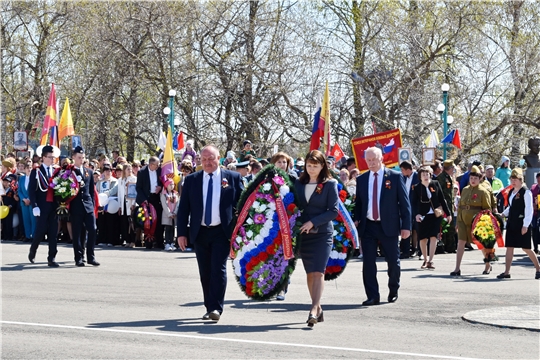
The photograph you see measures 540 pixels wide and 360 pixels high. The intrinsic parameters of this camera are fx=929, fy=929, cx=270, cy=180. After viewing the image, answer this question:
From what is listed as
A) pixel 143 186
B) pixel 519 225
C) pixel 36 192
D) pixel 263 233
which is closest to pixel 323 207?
pixel 263 233

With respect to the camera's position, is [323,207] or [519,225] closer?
[323,207]

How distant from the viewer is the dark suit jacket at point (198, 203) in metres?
10.6

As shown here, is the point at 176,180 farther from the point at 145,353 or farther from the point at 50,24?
the point at 50,24

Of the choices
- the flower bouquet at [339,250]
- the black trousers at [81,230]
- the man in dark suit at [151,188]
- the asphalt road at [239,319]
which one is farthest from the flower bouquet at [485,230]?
the man in dark suit at [151,188]

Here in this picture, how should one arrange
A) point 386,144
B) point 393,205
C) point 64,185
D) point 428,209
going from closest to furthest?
1. point 393,205
2. point 64,185
3. point 428,209
4. point 386,144

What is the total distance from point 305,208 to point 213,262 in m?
1.21

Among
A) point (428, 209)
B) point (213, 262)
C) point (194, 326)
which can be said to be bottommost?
point (194, 326)

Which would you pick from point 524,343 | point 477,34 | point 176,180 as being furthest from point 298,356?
point 477,34

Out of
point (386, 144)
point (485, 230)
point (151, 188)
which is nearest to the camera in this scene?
point (485, 230)

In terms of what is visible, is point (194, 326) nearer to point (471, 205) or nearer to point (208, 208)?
point (208, 208)

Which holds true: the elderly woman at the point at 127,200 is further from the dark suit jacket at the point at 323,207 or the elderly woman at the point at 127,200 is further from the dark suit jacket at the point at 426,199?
the dark suit jacket at the point at 323,207

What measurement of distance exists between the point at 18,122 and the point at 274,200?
126ft

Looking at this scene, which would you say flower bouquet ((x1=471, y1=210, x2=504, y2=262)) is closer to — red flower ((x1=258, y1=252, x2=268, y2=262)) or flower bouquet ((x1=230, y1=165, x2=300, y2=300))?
flower bouquet ((x1=230, y1=165, x2=300, y2=300))

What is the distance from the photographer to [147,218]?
20.8 meters
